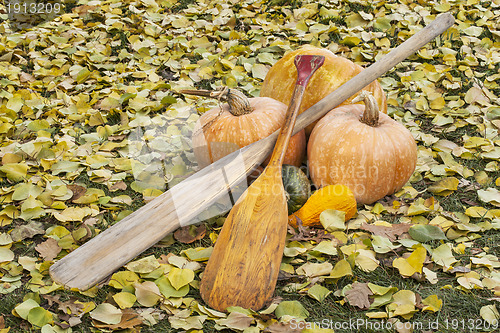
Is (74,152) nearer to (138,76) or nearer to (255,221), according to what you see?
(138,76)

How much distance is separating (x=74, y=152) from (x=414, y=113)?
2.45 m

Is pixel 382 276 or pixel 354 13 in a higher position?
pixel 354 13

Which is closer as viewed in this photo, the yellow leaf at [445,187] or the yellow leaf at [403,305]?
the yellow leaf at [403,305]

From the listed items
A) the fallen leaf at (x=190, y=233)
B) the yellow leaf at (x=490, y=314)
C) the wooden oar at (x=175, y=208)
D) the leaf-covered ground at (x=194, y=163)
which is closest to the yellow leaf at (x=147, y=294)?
the leaf-covered ground at (x=194, y=163)

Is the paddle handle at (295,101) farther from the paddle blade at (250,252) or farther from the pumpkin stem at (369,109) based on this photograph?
the pumpkin stem at (369,109)

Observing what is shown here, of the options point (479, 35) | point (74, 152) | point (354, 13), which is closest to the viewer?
point (74, 152)

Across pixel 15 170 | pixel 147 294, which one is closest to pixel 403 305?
pixel 147 294

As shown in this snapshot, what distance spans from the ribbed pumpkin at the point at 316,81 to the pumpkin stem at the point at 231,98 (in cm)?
39

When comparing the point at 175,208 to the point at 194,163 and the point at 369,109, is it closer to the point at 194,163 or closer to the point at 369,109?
the point at 194,163

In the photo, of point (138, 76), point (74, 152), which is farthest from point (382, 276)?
point (138, 76)

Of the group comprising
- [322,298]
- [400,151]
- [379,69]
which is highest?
[379,69]

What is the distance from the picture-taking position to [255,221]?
87.9 inches

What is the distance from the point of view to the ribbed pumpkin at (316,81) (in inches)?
116

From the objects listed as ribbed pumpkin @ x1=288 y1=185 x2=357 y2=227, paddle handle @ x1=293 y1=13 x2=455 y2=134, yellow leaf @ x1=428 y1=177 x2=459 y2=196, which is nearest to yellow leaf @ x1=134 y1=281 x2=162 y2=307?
ribbed pumpkin @ x1=288 y1=185 x2=357 y2=227
